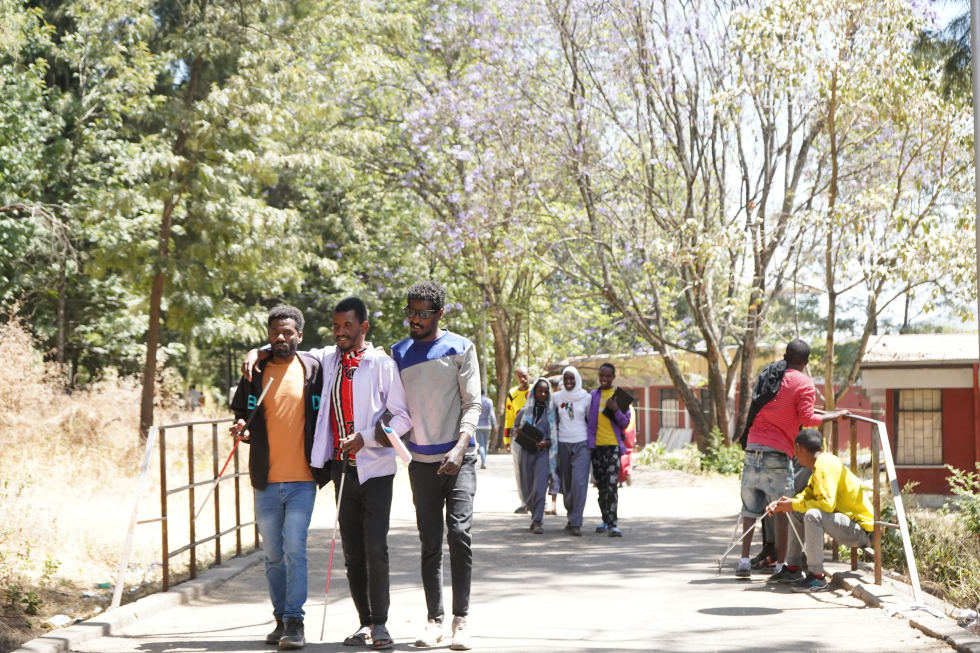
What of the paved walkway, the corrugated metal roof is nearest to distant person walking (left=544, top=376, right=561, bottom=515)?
the paved walkway

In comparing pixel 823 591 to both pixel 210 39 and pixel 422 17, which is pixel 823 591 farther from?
pixel 422 17

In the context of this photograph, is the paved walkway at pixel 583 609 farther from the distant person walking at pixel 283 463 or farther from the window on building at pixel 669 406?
the window on building at pixel 669 406

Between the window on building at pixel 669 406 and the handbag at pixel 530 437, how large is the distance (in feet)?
102

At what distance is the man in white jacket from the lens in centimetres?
617

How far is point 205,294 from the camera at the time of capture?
17.2 m

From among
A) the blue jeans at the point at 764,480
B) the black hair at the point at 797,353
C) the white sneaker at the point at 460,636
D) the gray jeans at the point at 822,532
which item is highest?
the black hair at the point at 797,353

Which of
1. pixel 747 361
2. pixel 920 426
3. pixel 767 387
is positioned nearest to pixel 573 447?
pixel 767 387

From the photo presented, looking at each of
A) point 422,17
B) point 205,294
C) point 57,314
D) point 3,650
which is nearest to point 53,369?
point 205,294

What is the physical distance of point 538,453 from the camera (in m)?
12.2

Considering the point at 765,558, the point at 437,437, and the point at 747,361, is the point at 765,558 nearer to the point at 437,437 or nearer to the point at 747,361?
the point at 437,437

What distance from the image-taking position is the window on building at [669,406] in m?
43.0

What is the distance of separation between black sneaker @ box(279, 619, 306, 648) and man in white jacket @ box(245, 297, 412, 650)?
273 mm

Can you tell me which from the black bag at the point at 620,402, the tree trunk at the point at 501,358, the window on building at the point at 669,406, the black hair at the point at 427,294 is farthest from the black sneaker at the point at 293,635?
the window on building at the point at 669,406

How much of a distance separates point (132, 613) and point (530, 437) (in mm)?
5826
